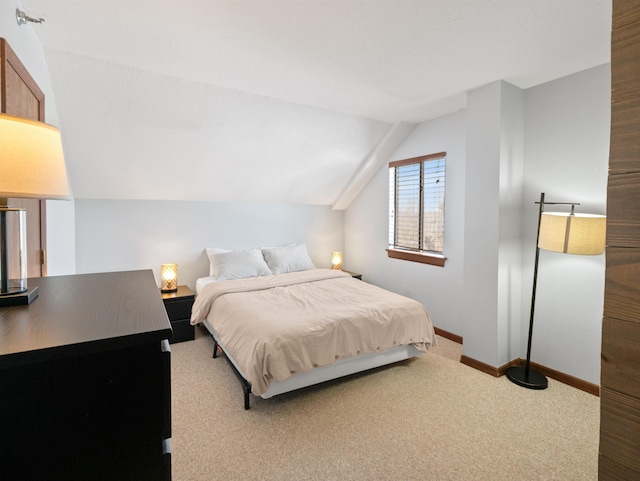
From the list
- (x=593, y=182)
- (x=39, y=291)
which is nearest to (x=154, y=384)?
(x=39, y=291)

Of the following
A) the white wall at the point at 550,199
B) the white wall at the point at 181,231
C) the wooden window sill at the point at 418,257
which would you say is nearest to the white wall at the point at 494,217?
the white wall at the point at 550,199

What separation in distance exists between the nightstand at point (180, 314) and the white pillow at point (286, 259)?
108 cm

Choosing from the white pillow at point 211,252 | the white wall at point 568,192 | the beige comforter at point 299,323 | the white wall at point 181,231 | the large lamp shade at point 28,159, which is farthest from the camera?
the white pillow at point 211,252

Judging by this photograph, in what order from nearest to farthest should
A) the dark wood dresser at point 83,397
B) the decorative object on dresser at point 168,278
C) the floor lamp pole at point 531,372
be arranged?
the dark wood dresser at point 83,397
the floor lamp pole at point 531,372
the decorative object on dresser at point 168,278

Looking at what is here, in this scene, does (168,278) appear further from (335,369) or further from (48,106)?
(335,369)

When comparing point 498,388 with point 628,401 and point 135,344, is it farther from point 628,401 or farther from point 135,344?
point 135,344

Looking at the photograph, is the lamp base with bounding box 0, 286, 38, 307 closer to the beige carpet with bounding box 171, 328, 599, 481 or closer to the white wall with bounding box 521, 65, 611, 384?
the beige carpet with bounding box 171, 328, 599, 481

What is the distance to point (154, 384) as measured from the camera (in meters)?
0.75

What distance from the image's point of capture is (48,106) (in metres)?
2.57

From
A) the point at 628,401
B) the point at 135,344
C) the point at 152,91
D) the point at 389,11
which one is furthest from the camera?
the point at 152,91

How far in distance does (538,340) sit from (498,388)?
0.65m

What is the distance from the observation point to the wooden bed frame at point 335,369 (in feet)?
7.72

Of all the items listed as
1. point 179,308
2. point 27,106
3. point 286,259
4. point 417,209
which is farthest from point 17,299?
point 417,209

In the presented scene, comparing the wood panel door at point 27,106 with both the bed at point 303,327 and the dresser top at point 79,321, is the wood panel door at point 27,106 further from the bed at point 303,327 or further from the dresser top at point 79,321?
the bed at point 303,327
